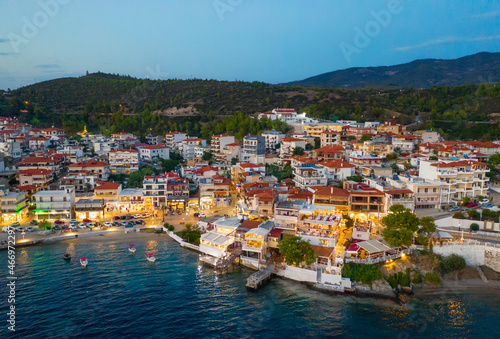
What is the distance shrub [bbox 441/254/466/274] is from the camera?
20.9 meters

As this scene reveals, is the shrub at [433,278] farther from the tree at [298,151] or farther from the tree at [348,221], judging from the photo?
the tree at [298,151]

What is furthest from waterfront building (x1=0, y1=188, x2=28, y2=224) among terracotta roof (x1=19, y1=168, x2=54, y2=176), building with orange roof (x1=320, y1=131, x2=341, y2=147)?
building with orange roof (x1=320, y1=131, x2=341, y2=147)

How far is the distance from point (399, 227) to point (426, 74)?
120 meters

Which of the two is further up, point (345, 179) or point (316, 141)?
point (316, 141)

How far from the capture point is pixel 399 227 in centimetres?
2266

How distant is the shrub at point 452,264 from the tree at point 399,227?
2.12 meters

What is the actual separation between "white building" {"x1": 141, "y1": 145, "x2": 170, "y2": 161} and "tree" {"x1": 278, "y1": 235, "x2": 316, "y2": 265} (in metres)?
28.6

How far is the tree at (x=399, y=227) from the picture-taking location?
70.4ft

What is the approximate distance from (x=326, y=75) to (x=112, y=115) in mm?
108794

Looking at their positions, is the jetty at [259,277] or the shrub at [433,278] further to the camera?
the shrub at [433,278]

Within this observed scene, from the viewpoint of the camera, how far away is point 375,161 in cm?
3584

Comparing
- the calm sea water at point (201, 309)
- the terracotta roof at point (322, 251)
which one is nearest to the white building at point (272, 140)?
the terracotta roof at point (322, 251)

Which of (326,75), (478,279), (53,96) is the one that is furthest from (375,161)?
(326,75)

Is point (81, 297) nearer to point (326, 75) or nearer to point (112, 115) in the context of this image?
point (112, 115)
